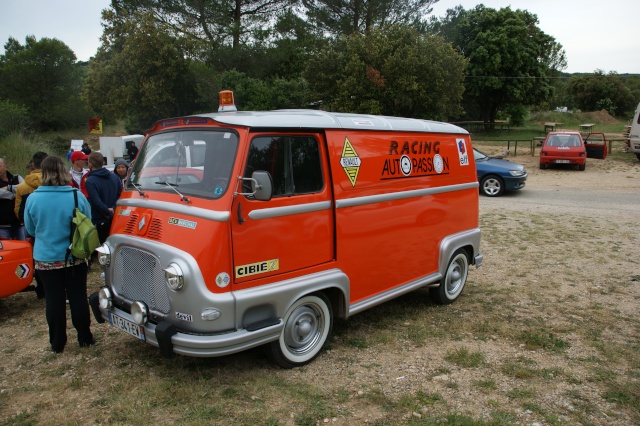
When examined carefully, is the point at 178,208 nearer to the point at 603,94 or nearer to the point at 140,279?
the point at 140,279

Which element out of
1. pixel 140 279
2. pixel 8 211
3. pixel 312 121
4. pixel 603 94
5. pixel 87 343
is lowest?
pixel 87 343

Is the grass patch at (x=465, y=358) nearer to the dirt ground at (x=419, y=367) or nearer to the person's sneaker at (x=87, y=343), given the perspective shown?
the dirt ground at (x=419, y=367)

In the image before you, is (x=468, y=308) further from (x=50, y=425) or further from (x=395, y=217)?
(x=50, y=425)

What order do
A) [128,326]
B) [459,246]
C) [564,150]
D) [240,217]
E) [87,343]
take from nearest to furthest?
[240,217] < [128,326] < [87,343] < [459,246] < [564,150]

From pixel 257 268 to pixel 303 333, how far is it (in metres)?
0.94

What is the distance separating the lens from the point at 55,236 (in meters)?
4.56

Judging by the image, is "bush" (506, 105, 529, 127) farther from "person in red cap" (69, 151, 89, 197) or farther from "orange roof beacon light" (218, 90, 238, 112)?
"orange roof beacon light" (218, 90, 238, 112)

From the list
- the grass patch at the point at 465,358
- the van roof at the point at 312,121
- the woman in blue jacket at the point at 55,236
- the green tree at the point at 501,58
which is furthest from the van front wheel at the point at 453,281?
the green tree at the point at 501,58

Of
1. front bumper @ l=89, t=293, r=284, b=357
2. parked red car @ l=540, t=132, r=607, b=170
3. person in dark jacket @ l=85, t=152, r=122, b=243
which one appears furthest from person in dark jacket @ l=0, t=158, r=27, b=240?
parked red car @ l=540, t=132, r=607, b=170

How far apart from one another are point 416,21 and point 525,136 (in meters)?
11.8

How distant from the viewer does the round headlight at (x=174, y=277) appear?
3752mm

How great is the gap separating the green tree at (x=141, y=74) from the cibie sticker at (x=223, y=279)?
98.3 feet

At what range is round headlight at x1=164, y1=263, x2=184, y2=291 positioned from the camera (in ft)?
12.3

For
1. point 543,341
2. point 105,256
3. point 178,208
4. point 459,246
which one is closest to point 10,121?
point 105,256
